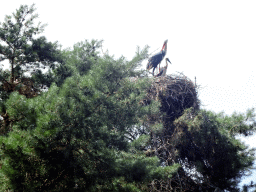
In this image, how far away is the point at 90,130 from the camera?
175 inches

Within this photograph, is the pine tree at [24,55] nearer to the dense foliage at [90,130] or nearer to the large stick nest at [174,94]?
the dense foliage at [90,130]

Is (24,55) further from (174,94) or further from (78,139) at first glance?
(174,94)

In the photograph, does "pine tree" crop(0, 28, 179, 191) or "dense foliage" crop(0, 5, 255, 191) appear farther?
"dense foliage" crop(0, 5, 255, 191)

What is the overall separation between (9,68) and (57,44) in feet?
4.77

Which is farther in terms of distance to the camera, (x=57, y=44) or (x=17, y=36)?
(x=57, y=44)

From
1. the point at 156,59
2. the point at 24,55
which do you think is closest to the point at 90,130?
the point at 24,55

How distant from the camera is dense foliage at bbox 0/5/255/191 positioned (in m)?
3.65

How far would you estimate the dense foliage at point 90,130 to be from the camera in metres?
3.65

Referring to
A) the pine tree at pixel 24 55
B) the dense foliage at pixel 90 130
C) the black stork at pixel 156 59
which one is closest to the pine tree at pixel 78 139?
the dense foliage at pixel 90 130

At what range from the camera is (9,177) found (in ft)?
10.5

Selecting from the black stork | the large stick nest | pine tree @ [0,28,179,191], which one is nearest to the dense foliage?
pine tree @ [0,28,179,191]

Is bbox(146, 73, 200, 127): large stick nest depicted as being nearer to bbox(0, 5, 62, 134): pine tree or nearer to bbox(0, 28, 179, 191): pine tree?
bbox(0, 28, 179, 191): pine tree

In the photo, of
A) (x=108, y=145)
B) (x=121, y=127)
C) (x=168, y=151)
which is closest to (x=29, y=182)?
(x=108, y=145)

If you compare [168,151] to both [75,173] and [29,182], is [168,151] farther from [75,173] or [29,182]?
[29,182]
